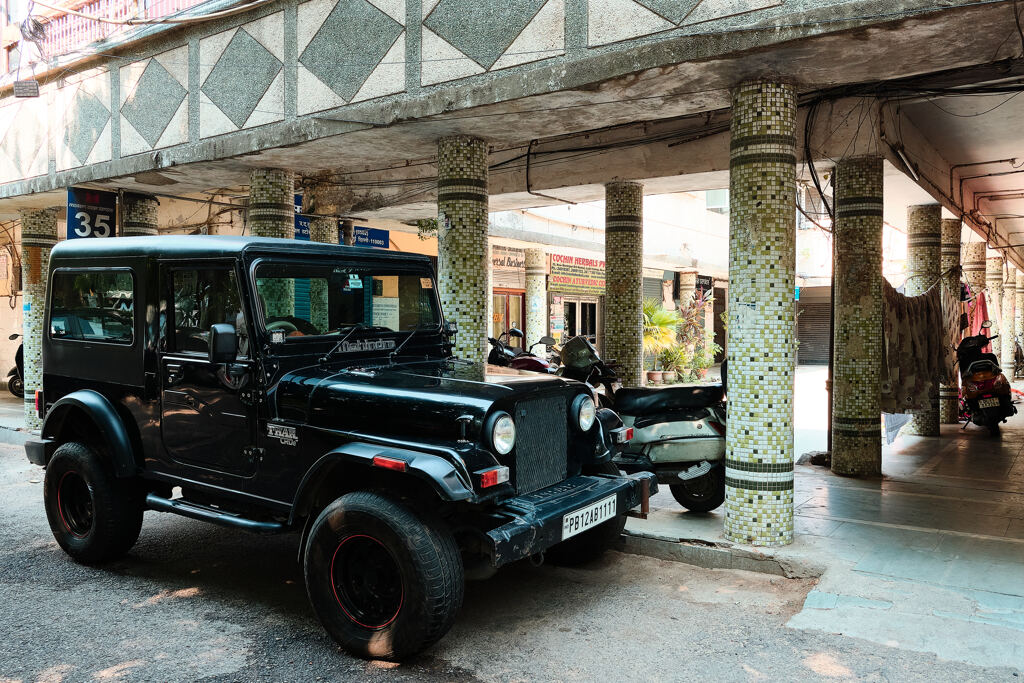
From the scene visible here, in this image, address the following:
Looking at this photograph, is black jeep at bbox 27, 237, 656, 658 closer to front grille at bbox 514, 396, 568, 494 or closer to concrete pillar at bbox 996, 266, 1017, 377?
front grille at bbox 514, 396, 568, 494

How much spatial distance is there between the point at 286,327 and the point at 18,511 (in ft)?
13.9

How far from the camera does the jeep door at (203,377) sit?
472cm

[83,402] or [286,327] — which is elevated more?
[286,327]

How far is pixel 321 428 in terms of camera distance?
4.40 meters

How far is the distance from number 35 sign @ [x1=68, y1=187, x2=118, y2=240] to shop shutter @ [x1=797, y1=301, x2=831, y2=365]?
2781 cm

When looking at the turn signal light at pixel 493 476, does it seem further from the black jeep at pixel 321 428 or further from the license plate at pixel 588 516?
the license plate at pixel 588 516

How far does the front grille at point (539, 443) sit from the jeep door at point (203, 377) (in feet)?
5.27

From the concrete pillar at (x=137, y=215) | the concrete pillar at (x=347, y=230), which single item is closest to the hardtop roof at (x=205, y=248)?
the concrete pillar at (x=137, y=215)

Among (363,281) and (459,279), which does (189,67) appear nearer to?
(459,279)

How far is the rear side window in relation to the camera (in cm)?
539

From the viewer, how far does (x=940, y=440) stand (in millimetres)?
11148

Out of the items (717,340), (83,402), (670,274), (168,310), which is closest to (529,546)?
(168,310)

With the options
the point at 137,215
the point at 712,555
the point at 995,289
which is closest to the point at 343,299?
the point at 712,555

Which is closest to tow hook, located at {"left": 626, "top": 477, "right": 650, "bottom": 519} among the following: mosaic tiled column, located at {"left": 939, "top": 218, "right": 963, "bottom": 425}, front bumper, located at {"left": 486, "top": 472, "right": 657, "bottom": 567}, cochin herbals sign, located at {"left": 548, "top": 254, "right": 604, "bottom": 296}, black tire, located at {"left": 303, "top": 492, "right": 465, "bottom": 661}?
front bumper, located at {"left": 486, "top": 472, "right": 657, "bottom": 567}
